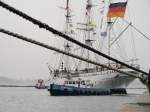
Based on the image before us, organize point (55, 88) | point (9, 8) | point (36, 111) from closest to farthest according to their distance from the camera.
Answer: point (9, 8)
point (36, 111)
point (55, 88)

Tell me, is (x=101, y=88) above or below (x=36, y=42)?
above

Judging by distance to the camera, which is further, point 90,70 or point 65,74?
point 65,74

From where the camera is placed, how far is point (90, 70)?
123m

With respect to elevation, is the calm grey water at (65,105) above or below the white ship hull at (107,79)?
below

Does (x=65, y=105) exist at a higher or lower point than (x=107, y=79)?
lower

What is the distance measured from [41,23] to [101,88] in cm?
11210

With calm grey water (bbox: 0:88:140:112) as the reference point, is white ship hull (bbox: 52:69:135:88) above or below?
above

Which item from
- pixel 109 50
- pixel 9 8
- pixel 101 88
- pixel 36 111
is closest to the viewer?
pixel 9 8

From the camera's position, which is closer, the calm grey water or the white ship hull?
the calm grey water

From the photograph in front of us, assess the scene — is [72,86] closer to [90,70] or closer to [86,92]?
[86,92]

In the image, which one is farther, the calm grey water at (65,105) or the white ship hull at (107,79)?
the white ship hull at (107,79)

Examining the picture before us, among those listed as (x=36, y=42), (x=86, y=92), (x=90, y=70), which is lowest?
(x=36, y=42)

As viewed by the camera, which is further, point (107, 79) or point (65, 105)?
point (107, 79)

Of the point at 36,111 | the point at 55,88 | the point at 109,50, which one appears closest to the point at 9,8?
the point at 36,111
